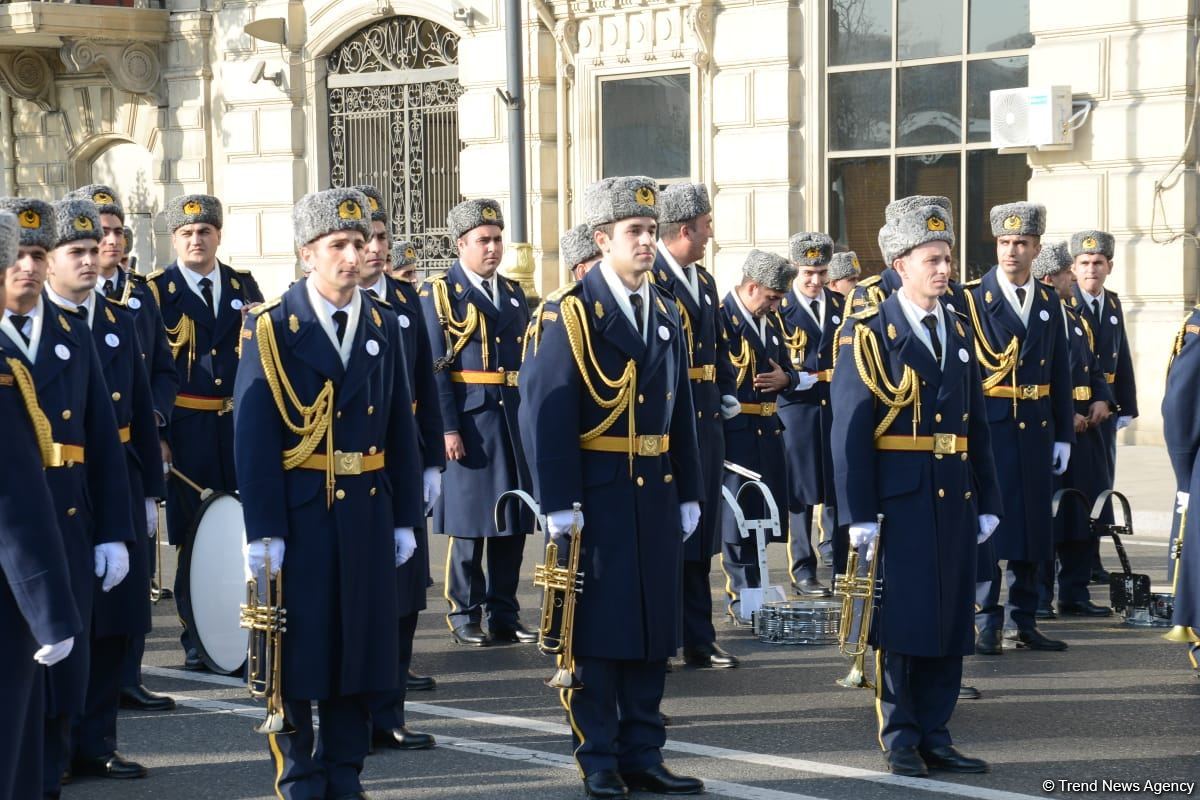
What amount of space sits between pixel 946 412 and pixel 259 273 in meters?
17.0

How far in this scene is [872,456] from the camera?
274 inches

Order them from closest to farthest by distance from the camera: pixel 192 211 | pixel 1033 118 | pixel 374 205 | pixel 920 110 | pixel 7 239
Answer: pixel 7 239 < pixel 374 205 < pixel 192 211 < pixel 1033 118 < pixel 920 110

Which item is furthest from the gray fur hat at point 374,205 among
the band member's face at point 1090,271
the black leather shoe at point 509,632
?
the band member's face at point 1090,271

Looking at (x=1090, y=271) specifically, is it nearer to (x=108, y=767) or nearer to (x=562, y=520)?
(x=562, y=520)

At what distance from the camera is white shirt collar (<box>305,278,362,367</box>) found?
6.20m

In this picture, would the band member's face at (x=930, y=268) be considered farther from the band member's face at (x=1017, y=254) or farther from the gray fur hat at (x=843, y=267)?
the gray fur hat at (x=843, y=267)

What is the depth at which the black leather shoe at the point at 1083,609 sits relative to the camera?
10.1 meters

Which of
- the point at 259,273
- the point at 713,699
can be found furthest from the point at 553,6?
Result: the point at 713,699

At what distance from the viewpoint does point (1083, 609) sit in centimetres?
1018

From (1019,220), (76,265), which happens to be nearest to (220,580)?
(76,265)

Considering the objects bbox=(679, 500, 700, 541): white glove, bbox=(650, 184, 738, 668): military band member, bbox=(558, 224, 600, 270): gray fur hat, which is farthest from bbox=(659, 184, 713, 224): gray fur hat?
bbox=(679, 500, 700, 541): white glove

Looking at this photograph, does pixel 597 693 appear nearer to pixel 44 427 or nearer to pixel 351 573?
pixel 351 573

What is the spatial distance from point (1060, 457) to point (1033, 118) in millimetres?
7485

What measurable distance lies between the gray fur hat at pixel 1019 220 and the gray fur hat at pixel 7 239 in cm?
570
